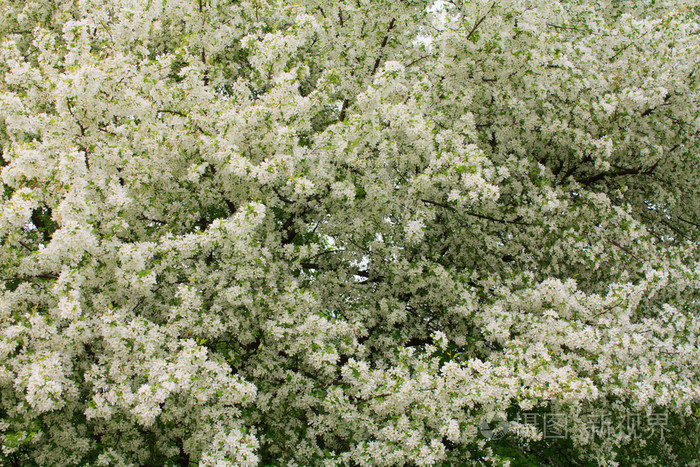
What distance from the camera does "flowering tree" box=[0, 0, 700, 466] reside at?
283 inches

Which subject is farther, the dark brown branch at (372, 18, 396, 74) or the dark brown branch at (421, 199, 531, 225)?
the dark brown branch at (372, 18, 396, 74)

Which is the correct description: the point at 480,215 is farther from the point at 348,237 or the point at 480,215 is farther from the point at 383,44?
the point at 383,44

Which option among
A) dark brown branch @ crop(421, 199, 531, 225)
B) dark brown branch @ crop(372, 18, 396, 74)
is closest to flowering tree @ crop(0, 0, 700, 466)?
dark brown branch @ crop(372, 18, 396, 74)

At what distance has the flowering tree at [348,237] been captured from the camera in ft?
23.6

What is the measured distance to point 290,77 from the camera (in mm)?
9344

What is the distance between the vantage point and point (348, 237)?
1035 centimetres

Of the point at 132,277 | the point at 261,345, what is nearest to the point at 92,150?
the point at 132,277

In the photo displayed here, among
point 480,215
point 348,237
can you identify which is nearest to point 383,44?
point 480,215

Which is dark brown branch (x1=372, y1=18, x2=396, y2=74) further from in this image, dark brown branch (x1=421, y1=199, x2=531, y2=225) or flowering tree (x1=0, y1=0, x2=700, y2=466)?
dark brown branch (x1=421, y1=199, x2=531, y2=225)

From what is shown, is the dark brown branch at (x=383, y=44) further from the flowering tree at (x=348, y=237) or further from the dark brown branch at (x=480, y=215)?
the dark brown branch at (x=480, y=215)

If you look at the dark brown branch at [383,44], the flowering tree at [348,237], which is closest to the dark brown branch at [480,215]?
the flowering tree at [348,237]

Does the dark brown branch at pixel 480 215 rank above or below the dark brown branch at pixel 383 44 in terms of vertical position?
below

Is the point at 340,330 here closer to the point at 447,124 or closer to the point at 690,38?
the point at 447,124

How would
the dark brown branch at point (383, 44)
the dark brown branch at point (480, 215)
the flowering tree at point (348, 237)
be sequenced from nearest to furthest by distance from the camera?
the flowering tree at point (348, 237), the dark brown branch at point (480, 215), the dark brown branch at point (383, 44)
